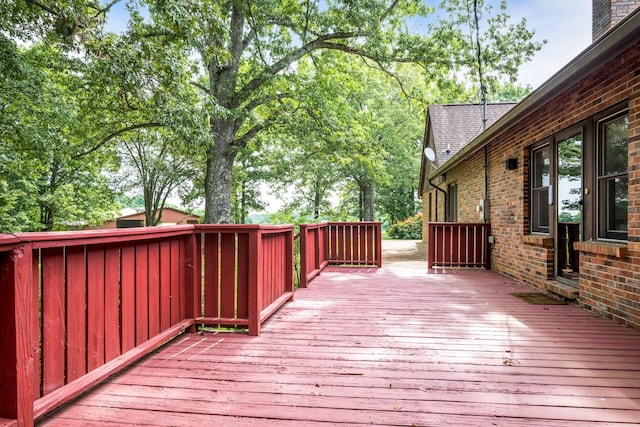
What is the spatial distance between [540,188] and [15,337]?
240 inches

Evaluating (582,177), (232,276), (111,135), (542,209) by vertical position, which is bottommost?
(232,276)

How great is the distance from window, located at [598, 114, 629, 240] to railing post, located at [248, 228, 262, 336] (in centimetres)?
358

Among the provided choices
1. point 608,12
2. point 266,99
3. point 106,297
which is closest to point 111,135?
point 266,99

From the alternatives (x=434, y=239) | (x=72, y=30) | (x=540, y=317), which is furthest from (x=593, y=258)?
(x=72, y=30)

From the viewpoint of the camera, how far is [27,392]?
163 cm

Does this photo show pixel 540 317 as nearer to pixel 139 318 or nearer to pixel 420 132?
pixel 139 318

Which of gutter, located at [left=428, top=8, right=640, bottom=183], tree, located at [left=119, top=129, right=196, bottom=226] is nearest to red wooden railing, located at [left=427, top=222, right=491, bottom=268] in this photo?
gutter, located at [left=428, top=8, right=640, bottom=183]

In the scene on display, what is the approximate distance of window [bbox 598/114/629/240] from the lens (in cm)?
356

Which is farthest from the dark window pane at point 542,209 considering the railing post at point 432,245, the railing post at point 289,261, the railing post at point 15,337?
the railing post at point 15,337

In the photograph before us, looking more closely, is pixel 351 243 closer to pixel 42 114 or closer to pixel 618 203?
pixel 618 203

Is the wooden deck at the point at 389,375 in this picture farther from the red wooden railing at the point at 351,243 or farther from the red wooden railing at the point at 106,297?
the red wooden railing at the point at 351,243

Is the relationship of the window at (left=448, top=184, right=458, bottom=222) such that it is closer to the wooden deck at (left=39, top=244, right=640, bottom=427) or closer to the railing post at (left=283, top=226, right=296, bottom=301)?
the wooden deck at (left=39, top=244, right=640, bottom=427)

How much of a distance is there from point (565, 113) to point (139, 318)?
17.0 ft

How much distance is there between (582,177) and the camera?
4.21 m
